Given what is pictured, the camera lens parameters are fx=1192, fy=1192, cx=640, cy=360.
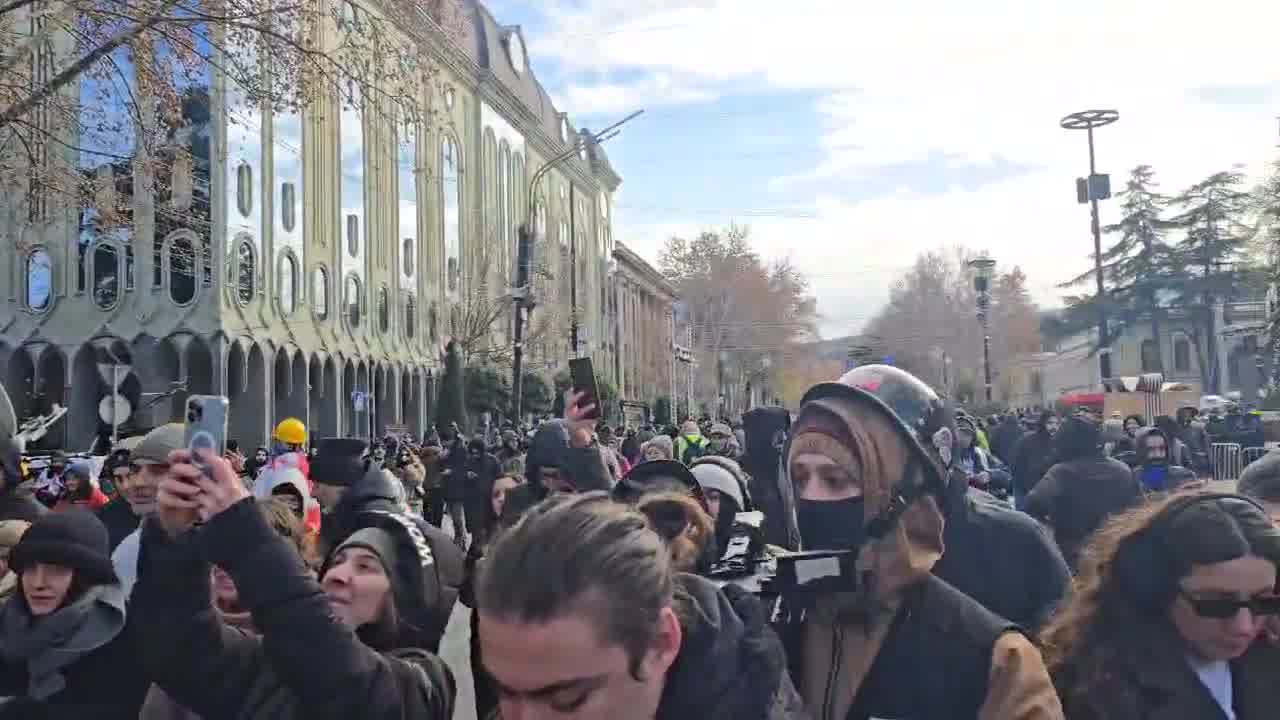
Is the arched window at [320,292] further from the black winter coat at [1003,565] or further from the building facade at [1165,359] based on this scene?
the building facade at [1165,359]

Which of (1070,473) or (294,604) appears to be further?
(1070,473)

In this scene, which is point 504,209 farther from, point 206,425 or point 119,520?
point 206,425

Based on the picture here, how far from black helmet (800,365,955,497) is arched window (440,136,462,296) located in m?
49.0

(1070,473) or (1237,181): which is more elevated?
(1237,181)

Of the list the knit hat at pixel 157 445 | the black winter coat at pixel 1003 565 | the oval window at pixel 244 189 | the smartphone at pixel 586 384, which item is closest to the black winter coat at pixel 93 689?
the knit hat at pixel 157 445

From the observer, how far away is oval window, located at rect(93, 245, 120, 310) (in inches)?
1371

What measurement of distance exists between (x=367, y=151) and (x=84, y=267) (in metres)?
11.7

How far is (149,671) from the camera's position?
9.57 feet

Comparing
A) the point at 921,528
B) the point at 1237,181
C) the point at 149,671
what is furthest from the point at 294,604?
the point at 1237,181

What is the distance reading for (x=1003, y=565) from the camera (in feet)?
12.6

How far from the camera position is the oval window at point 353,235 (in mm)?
42500

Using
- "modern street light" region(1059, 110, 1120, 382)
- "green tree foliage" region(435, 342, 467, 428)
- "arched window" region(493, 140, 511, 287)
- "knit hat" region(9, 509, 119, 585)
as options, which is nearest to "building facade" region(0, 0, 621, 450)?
"arched window" region(493, 140, 511, 287)

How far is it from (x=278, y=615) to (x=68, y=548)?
4.58ft

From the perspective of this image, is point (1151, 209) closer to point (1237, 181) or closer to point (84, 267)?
point (1237, 181)
